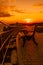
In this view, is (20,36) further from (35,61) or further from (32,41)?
(35,61)

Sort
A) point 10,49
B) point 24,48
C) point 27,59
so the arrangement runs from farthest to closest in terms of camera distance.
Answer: point 24,48 < point 10,49 < point 27,59

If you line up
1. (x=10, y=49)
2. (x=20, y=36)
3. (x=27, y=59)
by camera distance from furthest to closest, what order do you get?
1. (x=20, y=36)
2. (x=10, y=49)
3. (x=27, y=59)

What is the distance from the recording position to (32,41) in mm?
8250

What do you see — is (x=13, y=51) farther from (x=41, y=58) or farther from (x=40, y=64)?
(x=40, y=64)

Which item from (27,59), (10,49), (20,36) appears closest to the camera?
(27,59)

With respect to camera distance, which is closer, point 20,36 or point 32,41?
point 20,36

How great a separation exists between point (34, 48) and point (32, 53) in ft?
2.49

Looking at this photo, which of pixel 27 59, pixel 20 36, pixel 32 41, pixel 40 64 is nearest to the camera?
pixel 40 64

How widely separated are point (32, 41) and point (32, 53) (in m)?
1.72

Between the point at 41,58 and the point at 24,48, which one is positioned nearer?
the point at 41,58

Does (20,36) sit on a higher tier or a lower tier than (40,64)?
higher

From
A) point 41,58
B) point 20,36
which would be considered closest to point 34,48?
point 20,36

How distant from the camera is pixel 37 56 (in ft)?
20.2

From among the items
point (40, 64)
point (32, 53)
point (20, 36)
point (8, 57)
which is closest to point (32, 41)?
point (20, 36)
